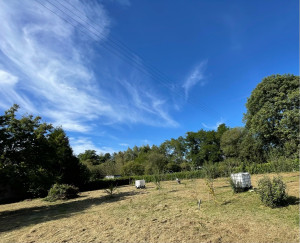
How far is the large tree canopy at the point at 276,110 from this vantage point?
18.2 metres

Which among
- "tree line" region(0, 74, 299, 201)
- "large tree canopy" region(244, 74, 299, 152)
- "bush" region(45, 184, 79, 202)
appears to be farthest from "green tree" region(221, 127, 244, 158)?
"bush" region(45, 184, 79, 202)

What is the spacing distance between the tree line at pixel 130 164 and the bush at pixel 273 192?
12.9 ft

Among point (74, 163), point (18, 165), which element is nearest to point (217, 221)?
point (18, 165)

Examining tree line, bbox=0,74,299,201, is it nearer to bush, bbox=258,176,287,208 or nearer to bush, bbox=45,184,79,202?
bush, bbox=45,184,79,202

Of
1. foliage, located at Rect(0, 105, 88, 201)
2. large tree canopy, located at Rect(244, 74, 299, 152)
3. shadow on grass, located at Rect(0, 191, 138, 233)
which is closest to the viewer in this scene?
shadow on grass, located at Rect(0, 191, 138, 233)

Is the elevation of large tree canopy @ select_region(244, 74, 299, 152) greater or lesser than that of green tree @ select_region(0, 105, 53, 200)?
greater

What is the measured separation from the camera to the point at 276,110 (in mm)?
20031

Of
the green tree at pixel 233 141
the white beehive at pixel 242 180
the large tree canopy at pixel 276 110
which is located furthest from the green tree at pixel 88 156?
the white beehive at pixel 242 180

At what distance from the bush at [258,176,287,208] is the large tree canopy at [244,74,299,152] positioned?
15187 mm

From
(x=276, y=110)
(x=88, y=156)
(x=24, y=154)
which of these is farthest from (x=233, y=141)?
(x=88, y=156)

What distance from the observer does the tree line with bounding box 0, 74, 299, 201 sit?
10086mm

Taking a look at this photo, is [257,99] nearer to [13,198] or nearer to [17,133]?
[17,133]

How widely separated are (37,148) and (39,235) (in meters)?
7.40

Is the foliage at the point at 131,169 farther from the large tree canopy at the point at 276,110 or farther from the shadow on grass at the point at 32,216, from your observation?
the shadow on grass at the point at 32,216
